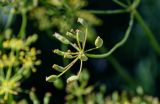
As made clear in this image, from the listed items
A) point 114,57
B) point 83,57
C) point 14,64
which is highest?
point 114,57

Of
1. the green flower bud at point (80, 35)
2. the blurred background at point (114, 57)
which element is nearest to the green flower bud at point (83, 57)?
the green flower bud at point (80, 35)

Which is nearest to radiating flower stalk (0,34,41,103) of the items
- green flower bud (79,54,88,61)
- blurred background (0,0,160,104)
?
green flower bud (79,54,88,61)

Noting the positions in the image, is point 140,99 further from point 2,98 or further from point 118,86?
point 118,86

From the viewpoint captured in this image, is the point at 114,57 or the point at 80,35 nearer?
the point at 80,35

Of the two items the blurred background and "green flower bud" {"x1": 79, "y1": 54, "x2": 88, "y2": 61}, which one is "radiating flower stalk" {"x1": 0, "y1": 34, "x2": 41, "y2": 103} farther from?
the blurred background

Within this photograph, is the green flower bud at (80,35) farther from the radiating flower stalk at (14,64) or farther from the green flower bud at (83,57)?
the radiating flower stalk at (14,64)

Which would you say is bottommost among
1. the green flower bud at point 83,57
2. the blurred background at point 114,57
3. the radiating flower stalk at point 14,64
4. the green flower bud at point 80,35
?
the green flower bud at point 83,57

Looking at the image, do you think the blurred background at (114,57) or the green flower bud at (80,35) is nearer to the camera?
the green flower bud at (80,35)

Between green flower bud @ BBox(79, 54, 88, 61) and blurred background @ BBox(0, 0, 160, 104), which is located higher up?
blurred background @ BBox(0, 0, 160, 104)

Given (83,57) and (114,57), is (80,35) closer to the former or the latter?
(83,57)

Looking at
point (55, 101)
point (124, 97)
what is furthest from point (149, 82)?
point (124, 97)

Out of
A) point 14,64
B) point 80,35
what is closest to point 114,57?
point 14,64
